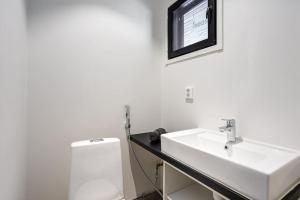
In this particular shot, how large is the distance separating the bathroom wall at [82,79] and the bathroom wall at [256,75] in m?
0.65

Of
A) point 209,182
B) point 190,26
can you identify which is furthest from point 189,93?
point 209,182

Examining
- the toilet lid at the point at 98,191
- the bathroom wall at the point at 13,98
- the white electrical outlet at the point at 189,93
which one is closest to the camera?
the bathroom wall at the point at 13,98

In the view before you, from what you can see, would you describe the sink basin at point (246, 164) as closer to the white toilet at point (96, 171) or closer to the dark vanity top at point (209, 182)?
the dark vanity top at point (209, 182)

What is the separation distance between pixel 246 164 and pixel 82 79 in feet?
4.38

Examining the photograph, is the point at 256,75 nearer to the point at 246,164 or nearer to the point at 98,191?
the point at 246,164

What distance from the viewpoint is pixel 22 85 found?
1131mm

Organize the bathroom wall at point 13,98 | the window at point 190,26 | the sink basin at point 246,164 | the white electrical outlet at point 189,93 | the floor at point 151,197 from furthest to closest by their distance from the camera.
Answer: the floor at point 151,197 < the white electrical outlet at point 189,93 < the window at point 190,26 < the bathroom wall at point 13,98 < the sink basin at point 246,164

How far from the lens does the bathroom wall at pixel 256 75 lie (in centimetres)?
85

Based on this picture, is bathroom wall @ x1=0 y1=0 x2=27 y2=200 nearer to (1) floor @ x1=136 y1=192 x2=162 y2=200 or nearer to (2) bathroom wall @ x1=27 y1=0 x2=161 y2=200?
(2) bathroom wall @ x1=27 y1=0 x2=161 y2=200

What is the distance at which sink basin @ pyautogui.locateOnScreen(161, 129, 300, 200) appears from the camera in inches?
24.0

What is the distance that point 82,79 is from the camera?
144 cm

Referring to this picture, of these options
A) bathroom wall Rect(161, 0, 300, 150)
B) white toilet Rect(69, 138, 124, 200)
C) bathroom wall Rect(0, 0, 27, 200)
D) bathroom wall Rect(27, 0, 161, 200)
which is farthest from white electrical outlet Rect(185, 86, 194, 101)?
bathroom wall Rect(0, 0, 27, 200)

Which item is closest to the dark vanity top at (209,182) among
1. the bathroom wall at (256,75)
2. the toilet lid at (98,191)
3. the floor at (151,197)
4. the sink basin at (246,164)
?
the sink basin at (246,164)

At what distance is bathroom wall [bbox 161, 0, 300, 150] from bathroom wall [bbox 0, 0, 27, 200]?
4.09ft
